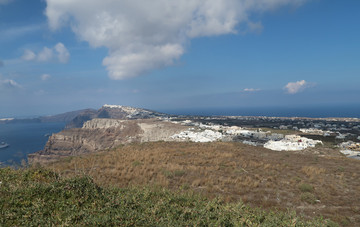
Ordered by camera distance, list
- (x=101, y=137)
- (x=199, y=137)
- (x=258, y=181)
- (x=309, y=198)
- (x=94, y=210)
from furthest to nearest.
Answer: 1. (x=101, y=137)
2. (x=199, y=137)
3. (x=258, y=181)
4. (x=309, y=198)
5. (x=94, y=210)

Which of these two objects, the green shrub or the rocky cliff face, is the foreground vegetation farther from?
the rocky cliff face

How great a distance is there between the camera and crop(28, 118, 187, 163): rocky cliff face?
77.3 meters

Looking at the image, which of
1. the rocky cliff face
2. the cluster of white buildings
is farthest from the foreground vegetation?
the rocky cliff face

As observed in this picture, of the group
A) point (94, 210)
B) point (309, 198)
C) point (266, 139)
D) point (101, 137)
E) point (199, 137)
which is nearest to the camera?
point (94, 210)

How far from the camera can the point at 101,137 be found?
91.0 m

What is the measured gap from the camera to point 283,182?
39.2 ft

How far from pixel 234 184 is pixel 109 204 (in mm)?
8187

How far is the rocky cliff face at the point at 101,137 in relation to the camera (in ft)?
254

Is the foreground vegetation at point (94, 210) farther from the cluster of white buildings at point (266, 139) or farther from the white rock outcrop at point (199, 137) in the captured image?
the white rock outcrop at point (199, 137)

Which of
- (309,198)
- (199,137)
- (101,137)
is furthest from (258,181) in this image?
(101,137)

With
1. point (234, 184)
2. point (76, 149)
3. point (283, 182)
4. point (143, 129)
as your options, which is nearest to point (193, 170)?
point (234, 184)

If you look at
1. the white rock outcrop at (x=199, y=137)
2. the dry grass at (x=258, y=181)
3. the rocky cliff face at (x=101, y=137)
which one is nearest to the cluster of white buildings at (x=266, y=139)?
the white rock outcrop at (x=199, y=137)

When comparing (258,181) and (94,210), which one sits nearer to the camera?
(94,210)

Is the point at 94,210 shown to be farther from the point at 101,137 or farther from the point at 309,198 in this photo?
the point at 101,137
